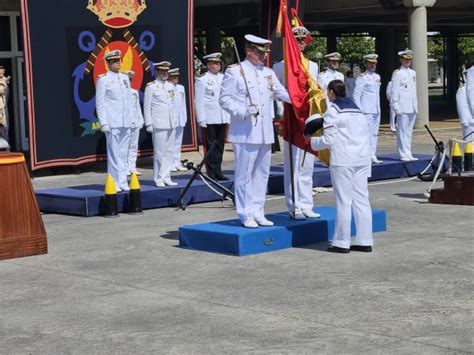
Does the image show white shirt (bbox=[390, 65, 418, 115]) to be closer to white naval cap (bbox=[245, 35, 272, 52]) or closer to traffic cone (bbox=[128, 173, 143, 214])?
traffic cone (bbox=[128, 173, 143, 214])

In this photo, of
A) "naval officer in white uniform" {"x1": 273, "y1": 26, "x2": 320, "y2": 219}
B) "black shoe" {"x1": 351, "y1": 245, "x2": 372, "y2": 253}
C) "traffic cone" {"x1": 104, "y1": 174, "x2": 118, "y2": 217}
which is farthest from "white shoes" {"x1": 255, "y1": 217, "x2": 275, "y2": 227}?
"traffic cone" {"x1": 104, "y1": 174, "x2": 118, "y2": 217}

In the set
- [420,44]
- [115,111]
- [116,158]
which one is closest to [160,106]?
[115,111]

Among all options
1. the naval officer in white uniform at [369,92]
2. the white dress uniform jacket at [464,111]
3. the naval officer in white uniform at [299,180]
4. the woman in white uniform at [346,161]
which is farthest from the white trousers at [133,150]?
the woman in white uniform at [346,161]

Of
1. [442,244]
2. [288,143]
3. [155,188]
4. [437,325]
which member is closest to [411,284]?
[437,325]

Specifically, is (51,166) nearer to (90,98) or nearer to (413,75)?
(90,98)

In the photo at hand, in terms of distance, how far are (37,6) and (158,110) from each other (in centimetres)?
364

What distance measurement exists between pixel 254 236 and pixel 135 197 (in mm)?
3583

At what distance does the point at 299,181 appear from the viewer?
36.4 ft

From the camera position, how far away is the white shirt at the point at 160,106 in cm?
1463

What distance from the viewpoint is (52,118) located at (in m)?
17.3

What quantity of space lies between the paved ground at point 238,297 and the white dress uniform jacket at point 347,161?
0.32 meters

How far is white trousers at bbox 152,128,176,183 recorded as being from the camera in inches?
567

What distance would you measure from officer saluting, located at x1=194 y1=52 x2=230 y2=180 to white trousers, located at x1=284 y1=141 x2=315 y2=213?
4.21 metres

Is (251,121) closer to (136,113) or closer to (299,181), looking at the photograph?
(299,181)
